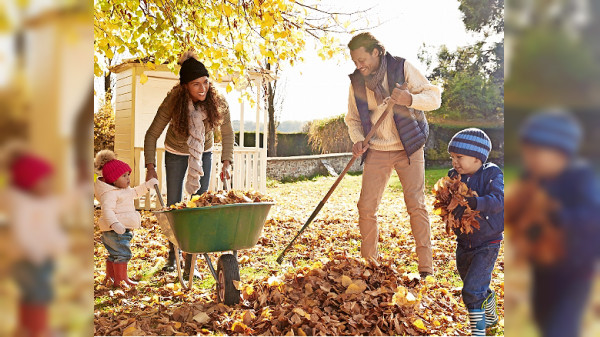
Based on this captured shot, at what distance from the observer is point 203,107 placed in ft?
12.8

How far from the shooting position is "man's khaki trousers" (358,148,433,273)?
3510 mm

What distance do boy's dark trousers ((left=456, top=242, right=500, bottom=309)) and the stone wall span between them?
35.5 ft

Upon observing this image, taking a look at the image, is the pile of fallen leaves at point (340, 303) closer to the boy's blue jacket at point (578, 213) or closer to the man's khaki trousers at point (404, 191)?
the man's khaki trousers at point (404, 191)

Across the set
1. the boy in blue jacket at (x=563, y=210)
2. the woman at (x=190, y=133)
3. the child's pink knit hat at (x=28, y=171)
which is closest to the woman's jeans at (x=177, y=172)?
the woman at (x=190, y=133)

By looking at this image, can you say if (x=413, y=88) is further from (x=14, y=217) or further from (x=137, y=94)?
(x=137, y=94)

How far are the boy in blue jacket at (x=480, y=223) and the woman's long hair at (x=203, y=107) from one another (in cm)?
196

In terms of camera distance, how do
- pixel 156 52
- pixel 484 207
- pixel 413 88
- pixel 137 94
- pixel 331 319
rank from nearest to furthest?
pixel 484 207, pixel 331 319, pixel 413 88, pixel 156 52, pixel 137 94

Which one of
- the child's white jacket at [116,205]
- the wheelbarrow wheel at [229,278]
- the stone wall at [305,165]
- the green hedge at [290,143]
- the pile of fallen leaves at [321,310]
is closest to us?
the pile of fallen leaves at [321,310]

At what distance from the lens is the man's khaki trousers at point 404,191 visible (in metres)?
3.51

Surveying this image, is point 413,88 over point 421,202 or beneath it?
over

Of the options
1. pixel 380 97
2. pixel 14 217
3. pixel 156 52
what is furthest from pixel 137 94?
pixel 14 217

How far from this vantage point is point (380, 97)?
353cm

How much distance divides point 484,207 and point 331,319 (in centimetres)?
103

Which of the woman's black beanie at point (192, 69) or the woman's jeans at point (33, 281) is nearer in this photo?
the woman's jeans at point (33, 281)
